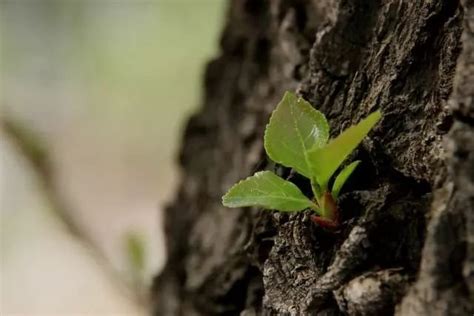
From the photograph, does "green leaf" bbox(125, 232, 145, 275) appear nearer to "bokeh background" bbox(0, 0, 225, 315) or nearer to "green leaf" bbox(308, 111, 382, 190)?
"bokeh background" bbox(0, 0, 225, 315)

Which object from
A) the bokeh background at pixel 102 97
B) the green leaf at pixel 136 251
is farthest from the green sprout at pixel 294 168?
the bokeh background at pixel 102 97

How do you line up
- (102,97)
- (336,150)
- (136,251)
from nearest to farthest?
(336,150) → (136,251) → (102,97)

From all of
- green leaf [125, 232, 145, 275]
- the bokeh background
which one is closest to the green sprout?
green leaf [125, 232, 145, 275]

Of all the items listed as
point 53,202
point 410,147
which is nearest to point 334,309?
point 410,147

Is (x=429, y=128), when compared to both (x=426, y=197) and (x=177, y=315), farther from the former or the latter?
(x=177, y=315)

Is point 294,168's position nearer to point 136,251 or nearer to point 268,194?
point 268,194

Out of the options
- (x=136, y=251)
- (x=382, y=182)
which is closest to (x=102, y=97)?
(x=136, y=251)
